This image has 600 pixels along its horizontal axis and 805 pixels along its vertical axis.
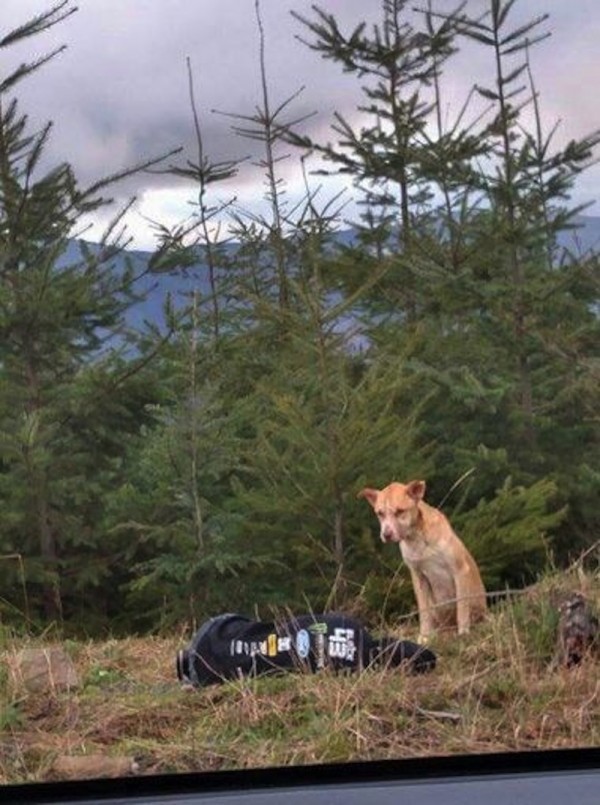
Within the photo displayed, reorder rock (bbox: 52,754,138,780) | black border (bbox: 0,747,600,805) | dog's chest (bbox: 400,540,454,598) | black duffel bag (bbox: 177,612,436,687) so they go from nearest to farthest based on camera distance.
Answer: black border (bbox: 0,747,600,805) → rock (bbox: 52,754,138,780) → black duffel bag (bbox: 177,612,436,687) → dog's chest (bbox: 400,540,454,598)

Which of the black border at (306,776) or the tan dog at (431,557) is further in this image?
the tan dog at (431,557)

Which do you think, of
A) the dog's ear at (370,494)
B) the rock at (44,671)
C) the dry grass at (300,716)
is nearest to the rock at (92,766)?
the dry grass at (300,716)

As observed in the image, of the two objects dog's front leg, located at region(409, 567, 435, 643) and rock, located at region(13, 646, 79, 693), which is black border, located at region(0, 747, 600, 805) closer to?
rock, located at region(13, 646, 79, 693)

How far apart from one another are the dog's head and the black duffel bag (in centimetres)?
79

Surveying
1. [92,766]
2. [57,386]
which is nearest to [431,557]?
[57,386]

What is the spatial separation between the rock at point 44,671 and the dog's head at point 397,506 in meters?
0.85

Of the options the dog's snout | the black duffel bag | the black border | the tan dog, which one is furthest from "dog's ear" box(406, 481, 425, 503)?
the black border

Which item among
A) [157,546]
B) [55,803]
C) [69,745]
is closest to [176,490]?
[157,546]

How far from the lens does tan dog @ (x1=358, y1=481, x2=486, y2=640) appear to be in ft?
10.1

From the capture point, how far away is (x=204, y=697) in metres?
2.09

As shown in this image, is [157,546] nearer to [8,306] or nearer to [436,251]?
[8,306]

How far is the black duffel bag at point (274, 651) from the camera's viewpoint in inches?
84.2

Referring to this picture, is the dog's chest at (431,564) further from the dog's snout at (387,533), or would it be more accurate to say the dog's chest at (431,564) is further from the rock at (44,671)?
the rock at (44,671)

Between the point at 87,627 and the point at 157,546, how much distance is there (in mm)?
304
